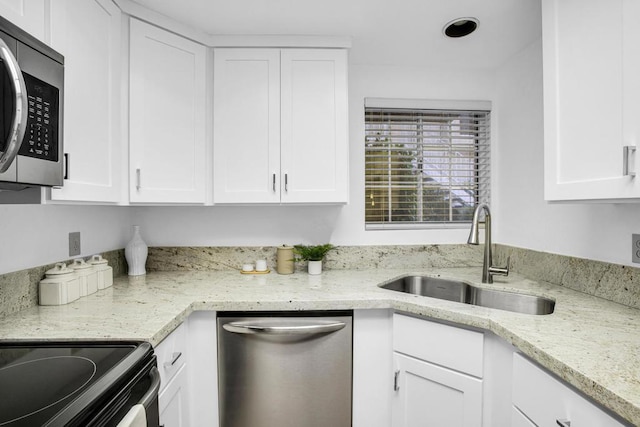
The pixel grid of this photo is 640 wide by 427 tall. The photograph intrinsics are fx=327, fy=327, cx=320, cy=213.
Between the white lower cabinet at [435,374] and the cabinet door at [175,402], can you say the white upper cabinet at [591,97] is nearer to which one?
the white lower cabinet at [435,374]

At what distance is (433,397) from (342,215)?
117cm

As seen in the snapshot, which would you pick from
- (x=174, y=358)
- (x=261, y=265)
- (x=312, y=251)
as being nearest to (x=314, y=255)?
(x=312, y=251)


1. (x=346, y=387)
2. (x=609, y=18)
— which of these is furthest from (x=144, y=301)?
(x=609, y=18)

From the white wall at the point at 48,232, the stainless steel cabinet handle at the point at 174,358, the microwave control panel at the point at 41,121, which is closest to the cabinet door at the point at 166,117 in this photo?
the white wall at the point at 48,232

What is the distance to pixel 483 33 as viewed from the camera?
70.7 inches

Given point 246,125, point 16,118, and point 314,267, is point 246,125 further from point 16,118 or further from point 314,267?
point 16,118

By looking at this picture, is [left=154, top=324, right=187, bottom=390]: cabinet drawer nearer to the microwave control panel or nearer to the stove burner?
the stove burner

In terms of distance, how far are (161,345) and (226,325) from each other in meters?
0.35

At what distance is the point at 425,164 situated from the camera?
2285 millimetres

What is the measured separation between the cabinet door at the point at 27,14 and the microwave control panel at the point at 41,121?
20cm

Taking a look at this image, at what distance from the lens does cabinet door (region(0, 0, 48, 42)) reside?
908 millimetres

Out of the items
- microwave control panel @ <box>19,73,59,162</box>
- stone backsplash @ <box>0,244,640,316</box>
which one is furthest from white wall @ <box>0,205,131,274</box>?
microwave control panel @ <box>19,73,59,162</box>

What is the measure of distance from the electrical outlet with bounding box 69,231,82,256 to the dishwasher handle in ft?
2.76

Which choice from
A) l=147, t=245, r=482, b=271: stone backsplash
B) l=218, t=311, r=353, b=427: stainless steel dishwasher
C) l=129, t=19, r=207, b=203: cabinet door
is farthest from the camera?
l=147, t=245, r=482, b=271: stone backsplash
